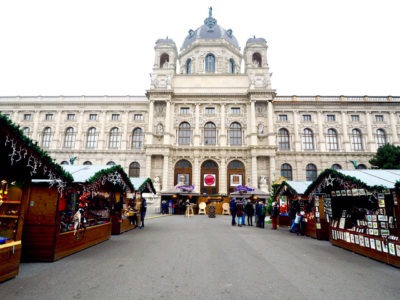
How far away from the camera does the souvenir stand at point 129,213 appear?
37.2 ft

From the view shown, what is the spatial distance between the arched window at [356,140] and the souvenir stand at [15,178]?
121ft

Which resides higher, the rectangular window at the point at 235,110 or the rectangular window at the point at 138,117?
the rectangular window at the point at 235,110

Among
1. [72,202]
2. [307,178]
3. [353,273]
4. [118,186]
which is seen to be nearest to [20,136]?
[72,202]

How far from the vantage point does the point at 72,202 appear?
806cm

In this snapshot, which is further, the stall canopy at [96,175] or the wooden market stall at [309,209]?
the wooden market stall at [309,209]

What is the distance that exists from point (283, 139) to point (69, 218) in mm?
31239

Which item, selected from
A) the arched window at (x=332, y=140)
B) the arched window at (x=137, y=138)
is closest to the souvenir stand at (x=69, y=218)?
the arched window at (x=137, y=138)

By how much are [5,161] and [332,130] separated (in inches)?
1464

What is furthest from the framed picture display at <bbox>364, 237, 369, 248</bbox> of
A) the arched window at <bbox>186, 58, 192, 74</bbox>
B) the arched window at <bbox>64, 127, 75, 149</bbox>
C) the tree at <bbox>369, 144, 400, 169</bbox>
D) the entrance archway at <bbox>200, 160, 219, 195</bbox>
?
the arched window at <bbox>186, 58, 192, 74</bbox>

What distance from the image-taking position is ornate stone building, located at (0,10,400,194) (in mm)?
31203

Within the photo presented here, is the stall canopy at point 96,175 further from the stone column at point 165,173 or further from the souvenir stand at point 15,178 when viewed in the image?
the stone column at point 165,173

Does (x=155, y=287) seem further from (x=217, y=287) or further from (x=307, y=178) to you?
(x=307, y=178)

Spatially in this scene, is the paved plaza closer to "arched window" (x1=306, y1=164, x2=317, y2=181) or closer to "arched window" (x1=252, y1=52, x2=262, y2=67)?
"arched window" (x1=306, y1=164, x2=317, y2=181)

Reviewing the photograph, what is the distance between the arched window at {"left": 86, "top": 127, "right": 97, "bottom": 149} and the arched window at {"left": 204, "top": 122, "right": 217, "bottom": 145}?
16.6m
